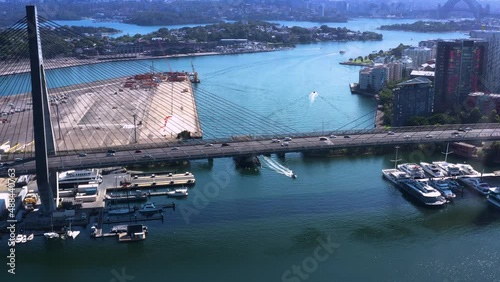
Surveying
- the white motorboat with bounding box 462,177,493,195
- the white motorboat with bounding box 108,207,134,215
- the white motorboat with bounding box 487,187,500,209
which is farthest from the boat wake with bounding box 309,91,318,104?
the white motorboat with bounding box 108,207,134,215

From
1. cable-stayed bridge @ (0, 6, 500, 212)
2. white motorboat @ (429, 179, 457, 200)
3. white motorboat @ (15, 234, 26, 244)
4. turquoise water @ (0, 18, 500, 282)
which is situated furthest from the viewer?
white motorboat @ (429, 179, 457, 200)

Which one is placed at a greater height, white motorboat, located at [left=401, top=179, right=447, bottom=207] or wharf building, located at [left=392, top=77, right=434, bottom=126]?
wharf building, located at [left=392, top=77, right=434, bottom=126]

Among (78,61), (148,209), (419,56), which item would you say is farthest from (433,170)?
(78,61)

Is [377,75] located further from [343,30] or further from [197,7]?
[197,7]

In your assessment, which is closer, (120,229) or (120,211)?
(120,229)

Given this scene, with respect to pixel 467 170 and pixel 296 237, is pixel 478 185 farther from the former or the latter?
pixel 296 237

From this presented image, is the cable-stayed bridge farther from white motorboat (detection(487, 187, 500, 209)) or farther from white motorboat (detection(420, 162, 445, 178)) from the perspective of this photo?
white motorboat (detection(487, 187, 500, 209))
